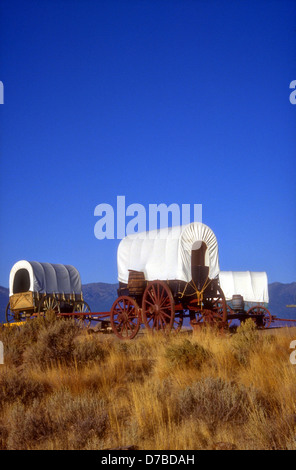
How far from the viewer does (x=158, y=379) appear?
6070 mm

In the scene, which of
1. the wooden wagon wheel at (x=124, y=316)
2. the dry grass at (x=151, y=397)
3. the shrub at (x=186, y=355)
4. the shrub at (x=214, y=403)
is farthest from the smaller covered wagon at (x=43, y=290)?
the shrub at (x=214, y=403)

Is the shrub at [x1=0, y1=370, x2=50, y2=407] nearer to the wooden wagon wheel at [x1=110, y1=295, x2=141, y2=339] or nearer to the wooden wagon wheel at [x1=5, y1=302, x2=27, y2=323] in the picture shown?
the wooden wagon wheel at [x1=110, y1=295, x2=141, y2=339]

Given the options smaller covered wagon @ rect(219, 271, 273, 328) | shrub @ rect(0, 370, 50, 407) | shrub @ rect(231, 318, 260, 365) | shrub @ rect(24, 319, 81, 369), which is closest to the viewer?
shrub @ rect(0, 370, 50, 407)

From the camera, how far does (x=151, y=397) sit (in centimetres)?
502

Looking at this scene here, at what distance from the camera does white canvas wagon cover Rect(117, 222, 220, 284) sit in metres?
11.1

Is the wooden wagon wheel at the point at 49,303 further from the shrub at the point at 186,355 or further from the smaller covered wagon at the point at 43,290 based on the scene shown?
the shrub at the point at 186,355

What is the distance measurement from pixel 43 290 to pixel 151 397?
12612 mm

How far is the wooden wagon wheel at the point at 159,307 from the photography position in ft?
34.9

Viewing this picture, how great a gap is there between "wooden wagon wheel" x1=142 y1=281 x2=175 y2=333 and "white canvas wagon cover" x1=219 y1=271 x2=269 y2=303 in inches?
465

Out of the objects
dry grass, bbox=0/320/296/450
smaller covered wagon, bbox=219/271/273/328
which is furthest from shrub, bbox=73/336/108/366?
smaller covered wagon, bbox=219/271/273/328

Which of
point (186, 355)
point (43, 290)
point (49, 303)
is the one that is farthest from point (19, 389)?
point (43, 290)

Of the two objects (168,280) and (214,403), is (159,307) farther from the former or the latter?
(214,403)
